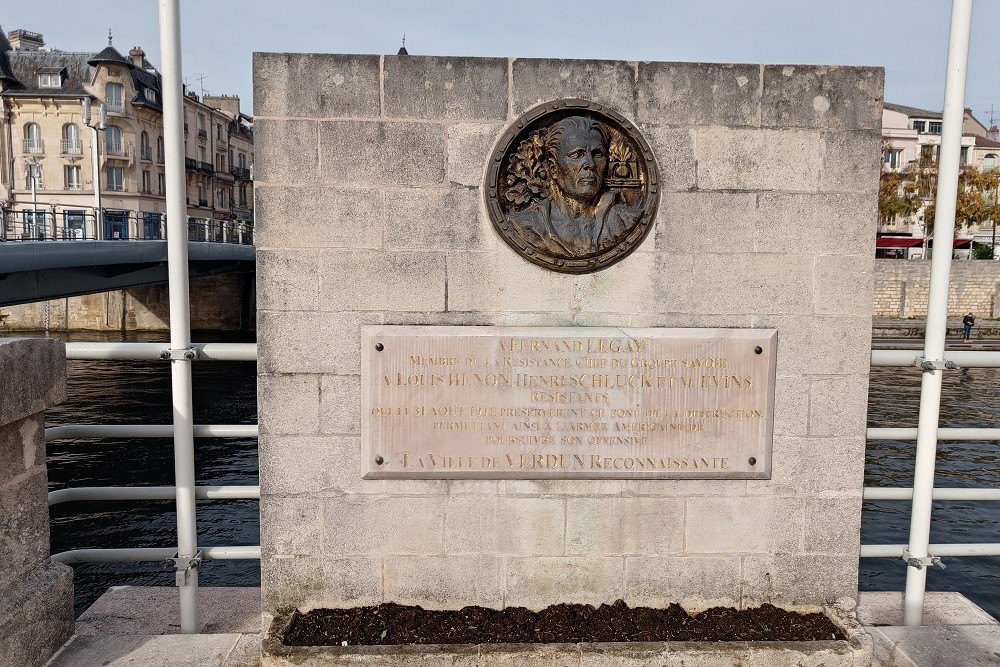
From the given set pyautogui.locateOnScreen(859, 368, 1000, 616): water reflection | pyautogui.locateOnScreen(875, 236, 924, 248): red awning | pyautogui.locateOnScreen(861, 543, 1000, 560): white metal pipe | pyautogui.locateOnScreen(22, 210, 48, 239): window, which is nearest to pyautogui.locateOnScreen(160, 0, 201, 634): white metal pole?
pyautogui.locateOnScreen(861, 543, 1000, 560): white metal pipe

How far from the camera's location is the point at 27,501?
3.35 metres

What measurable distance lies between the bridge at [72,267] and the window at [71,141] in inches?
1533

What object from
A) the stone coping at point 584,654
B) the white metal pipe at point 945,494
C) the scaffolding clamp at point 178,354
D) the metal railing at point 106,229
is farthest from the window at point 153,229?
the white metal pipe at point 945,494

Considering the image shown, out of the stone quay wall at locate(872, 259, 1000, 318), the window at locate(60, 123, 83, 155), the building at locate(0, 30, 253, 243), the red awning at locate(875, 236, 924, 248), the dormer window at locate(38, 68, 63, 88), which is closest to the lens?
the stone quay wall at locate(872, 259, 1000, 318)

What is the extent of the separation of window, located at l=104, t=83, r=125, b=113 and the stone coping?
58.4 metres

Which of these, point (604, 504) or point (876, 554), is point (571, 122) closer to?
point (604, 504)

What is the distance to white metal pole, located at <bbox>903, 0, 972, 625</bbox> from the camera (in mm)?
3732

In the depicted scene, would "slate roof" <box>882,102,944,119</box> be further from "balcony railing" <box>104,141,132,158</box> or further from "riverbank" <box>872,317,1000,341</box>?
"balcony railing" <box>104,141,132,158</box>

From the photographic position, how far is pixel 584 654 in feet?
11.3

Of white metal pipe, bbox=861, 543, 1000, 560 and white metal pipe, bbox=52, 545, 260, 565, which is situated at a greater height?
white metal pipe, bbox=861, 543, 1000, 560

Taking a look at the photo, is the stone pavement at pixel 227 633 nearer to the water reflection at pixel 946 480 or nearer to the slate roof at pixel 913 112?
the water reflection at pixel 946 480

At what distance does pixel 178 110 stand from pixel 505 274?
1812mm

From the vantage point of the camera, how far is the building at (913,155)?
5212cm

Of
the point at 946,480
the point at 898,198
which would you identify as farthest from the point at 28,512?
the point at 898,198
